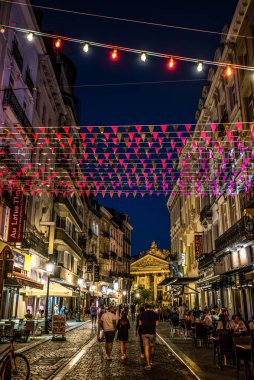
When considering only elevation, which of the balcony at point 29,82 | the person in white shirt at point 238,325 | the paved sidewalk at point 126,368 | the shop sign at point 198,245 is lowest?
the paved sidewalk at point 126,368

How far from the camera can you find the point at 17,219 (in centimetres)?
2147

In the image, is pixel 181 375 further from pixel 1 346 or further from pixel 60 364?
pixel 1 346

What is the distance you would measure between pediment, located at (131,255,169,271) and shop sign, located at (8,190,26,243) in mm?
93748

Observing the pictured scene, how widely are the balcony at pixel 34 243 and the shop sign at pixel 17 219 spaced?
6.66ft

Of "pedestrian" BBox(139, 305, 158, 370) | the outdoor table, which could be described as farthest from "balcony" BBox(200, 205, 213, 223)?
the outdoor table

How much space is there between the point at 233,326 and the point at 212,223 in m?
17.9

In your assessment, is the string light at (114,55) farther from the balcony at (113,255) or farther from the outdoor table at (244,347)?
the balcony at (113,255)

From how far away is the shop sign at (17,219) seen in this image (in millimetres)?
21094

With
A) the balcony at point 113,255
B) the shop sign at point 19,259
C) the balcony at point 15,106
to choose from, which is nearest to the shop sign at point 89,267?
the balcony at point 113,255

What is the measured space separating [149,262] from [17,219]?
310 feet

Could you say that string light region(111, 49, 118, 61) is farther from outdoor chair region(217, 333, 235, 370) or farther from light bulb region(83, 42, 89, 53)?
outdoor chair region(217, 333, 235, 370)

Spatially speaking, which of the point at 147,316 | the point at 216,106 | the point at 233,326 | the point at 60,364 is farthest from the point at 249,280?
the point at 216,106

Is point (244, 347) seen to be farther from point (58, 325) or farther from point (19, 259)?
point (19, 259)

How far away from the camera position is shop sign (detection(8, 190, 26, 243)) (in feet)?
69.2
